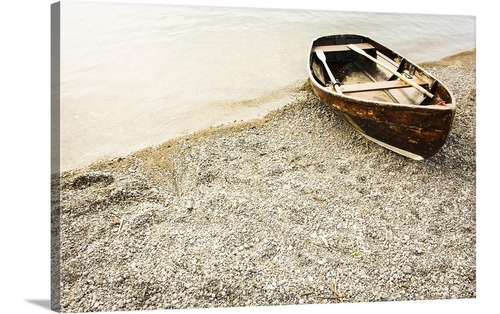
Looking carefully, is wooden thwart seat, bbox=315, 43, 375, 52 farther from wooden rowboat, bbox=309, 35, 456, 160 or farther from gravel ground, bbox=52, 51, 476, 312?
gravel ground, bbox=52, 51, 476, 312

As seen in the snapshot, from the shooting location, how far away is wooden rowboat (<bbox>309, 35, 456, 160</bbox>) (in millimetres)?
2829

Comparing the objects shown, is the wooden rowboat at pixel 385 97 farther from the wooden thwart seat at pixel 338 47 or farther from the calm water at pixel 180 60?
the calm water at pixel 180 60

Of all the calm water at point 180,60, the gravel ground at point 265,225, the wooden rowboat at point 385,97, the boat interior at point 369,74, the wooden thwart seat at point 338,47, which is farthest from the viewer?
the wooden thwart seat at point 338,47

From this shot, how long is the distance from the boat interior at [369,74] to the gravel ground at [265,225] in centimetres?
58

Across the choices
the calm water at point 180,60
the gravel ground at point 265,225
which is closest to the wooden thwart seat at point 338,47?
the calm water at point 180,60

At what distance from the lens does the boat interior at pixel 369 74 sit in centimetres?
360

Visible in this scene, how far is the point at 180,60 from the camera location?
16.5 ft

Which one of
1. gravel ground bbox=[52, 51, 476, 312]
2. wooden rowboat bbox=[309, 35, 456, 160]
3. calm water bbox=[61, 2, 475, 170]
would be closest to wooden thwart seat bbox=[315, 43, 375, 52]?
wooden rowboat bbox=[309, 35, 456, 160]

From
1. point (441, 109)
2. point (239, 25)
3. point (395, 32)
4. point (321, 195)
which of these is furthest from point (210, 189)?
point (395, 32)

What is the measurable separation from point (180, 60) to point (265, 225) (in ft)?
10.8

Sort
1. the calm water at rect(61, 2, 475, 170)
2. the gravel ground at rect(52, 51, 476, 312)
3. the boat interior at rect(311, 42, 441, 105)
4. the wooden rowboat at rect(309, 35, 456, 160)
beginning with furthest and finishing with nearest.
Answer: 1. the boat interior at rect(311, 42, 441, 105)
2. the calm water at rect(61, 2, 475, 170)
3. the wooden rowboat at rect(309, 35, 456, 160)
4. the gravel ground at rect(52, 51, 476, 312)

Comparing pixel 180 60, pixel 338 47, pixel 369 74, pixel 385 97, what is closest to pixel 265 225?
pixel 385 97

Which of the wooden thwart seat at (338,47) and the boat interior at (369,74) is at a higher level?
the wooden thwart seat at (338,47)

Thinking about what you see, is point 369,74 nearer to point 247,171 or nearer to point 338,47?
point 338,47
